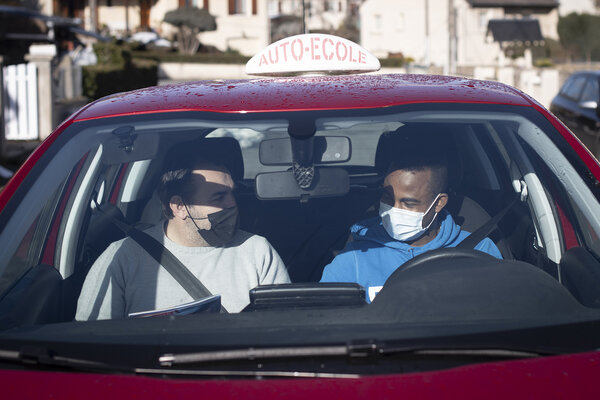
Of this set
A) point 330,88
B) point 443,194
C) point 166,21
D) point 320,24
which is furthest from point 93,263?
point 320,24

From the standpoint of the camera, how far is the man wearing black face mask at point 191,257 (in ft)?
8.93

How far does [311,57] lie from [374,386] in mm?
1728

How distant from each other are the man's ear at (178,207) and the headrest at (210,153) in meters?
0.11

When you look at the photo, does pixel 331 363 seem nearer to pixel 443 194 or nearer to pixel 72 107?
pixel 443 194

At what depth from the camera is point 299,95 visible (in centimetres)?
265

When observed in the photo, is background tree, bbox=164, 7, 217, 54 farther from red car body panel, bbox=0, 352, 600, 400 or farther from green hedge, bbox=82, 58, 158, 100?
red car body panel, bbox=0, 352, 600, 400

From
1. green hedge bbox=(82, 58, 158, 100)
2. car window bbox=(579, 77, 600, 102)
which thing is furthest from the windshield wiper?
green hedge bbox=(82, 58, 158, 100)

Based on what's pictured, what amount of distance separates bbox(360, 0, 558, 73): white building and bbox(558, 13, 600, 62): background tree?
723 centimetres

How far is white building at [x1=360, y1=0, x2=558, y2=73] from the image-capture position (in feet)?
211

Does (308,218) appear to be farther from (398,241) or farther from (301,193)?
(398,241)

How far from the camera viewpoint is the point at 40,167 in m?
2.61

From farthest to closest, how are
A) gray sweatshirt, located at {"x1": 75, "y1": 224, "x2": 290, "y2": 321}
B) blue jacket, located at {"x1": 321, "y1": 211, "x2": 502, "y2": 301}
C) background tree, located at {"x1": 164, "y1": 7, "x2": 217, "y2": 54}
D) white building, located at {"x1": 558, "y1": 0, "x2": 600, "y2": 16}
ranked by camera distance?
white building, located at {"x1": 558, "y1": 0, "x2": 600, "y2": 16} → background tree, located at {"x1": 164, "y1": 7, "x2": 217, "y2": 54} → blue jacket, located at {"x1": 321, "y1": 211, "x2": 502, "y2": 301} → gray sweatshirt, located at {"x1": 75, "y1": 224, "x2": 290, "y2": 321}

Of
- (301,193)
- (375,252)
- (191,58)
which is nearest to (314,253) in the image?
(301,193)

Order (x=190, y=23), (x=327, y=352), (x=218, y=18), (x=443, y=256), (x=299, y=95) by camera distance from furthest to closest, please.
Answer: (x=218, y=18)
(x=190, y=23)
(x=299, y=95)
(x=443, y=256)
(x=327, y=352)
